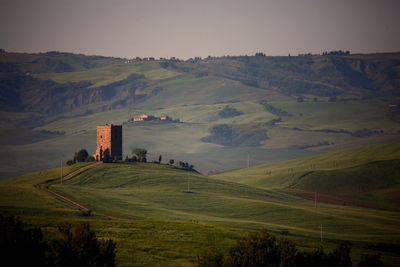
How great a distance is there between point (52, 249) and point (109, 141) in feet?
358

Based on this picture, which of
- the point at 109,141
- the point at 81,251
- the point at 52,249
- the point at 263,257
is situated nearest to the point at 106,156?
the point at 109,141

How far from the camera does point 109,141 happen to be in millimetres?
158000

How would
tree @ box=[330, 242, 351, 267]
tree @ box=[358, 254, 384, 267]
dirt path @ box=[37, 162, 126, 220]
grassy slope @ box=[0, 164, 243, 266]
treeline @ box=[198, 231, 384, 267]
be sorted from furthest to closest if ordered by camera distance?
dirt path @ box=[37, 162, 126, 220]
tree @ box=[358, 254, 384, 267]
grassy slope @ box=[0, 164, 243, 266]
tree @ box=[330, 242, 351, 267]
treeline @ box=[198, 231, 384, 267]

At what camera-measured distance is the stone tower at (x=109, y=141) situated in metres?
158

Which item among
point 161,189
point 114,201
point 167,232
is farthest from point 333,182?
point 167,232

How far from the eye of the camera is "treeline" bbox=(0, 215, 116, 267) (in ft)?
152

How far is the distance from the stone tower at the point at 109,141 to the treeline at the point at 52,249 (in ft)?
347

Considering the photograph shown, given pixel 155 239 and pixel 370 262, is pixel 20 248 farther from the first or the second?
pixel 370 262

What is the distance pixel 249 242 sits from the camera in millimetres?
54312

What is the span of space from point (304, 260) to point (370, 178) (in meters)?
127

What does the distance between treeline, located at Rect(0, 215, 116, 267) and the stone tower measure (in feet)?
347

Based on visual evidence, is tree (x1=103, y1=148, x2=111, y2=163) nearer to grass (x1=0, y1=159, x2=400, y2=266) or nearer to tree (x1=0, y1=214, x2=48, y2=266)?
grass (x1=0, y1=159, x2=400, y2=266)

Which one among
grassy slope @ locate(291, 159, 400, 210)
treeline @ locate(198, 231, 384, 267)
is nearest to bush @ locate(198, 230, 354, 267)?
treeline @ locate(198, 231, 384, 267)

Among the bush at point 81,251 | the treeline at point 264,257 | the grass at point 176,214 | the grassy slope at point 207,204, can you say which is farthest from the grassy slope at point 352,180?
the bush at point 81,251
